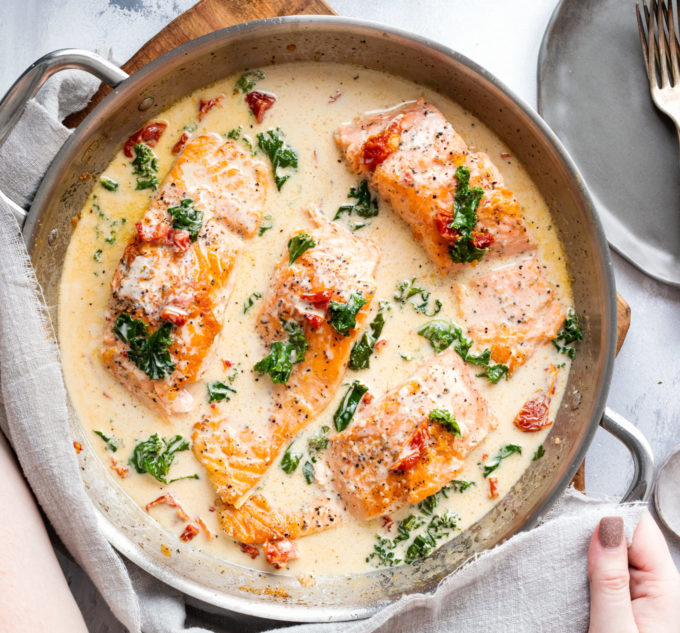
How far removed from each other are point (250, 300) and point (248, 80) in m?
1.16

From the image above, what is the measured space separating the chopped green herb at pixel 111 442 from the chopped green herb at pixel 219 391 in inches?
21.0

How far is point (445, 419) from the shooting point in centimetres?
349

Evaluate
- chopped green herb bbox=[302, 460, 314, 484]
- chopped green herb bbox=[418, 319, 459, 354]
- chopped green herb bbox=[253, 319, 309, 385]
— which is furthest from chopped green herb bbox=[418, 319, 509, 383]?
chopped green herb bbox=[302, 460, 314, 484]

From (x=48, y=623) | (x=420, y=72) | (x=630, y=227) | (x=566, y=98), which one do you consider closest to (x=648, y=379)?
(x=630, y=227)

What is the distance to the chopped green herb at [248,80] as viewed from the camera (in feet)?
12.3

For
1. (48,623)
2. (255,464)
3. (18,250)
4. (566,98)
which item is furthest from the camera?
(566,98)

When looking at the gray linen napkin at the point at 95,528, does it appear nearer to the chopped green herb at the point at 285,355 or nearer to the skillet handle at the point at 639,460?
the skillet handle at the point at 639,460

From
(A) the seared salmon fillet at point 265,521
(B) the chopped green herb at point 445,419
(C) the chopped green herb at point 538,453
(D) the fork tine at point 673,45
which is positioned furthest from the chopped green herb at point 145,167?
(D) the fork tine at point 673,45

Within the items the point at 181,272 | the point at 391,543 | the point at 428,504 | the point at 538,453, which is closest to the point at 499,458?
the point at 538,453

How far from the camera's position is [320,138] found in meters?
3.72

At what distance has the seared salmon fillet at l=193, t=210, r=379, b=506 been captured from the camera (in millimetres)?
3514

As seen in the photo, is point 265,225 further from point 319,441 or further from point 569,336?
point 569,336

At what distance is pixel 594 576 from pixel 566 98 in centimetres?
250

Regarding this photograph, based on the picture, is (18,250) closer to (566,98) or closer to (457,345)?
(457,345)
